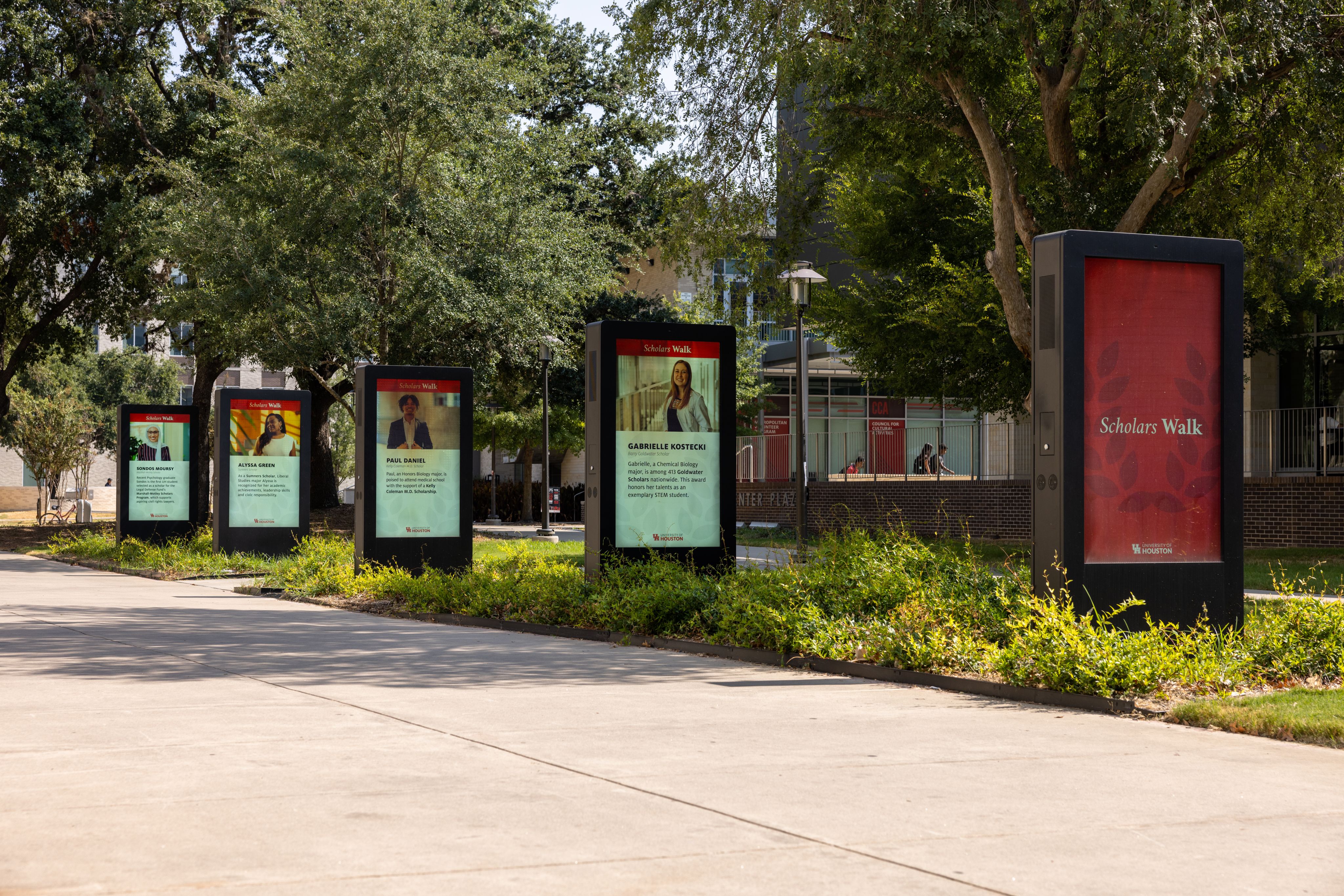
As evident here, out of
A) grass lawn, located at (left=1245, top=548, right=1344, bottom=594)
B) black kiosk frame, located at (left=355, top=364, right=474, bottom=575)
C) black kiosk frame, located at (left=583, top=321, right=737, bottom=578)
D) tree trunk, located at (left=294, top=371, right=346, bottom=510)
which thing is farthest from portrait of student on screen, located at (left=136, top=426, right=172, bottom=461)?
grass lawn, located at (left=1245, top=548, right=1344, bottom=594)

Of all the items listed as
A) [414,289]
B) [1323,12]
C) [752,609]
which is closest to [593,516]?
→ [752,609]

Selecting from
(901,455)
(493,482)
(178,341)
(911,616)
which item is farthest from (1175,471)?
(493,482)

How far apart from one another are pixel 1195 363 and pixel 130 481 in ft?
77.0

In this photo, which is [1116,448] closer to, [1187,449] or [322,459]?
[1187,449]

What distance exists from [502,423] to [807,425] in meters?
Result: 11.0

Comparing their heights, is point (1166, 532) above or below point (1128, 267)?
below

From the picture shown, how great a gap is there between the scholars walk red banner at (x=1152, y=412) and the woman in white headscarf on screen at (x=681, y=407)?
6046mm

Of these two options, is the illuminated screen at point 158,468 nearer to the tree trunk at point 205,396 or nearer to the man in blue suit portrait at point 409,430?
the tree trunk at point 205,396

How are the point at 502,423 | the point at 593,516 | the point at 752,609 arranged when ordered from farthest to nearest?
1. the point at 502,423
2. the point at 593,516
3. the point at 752,609

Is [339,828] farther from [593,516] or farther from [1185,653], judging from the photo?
[593,516]

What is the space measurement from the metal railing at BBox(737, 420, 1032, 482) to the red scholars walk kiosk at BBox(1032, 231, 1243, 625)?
21.3 meters

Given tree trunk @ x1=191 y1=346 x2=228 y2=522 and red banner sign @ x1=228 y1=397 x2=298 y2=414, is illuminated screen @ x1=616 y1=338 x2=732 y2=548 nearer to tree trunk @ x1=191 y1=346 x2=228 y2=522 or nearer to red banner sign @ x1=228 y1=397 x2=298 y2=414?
red banner sign @ x1=228 y1=397 x2=298 y2=414

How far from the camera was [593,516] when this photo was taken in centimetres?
1547

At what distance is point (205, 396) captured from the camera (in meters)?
35.1
